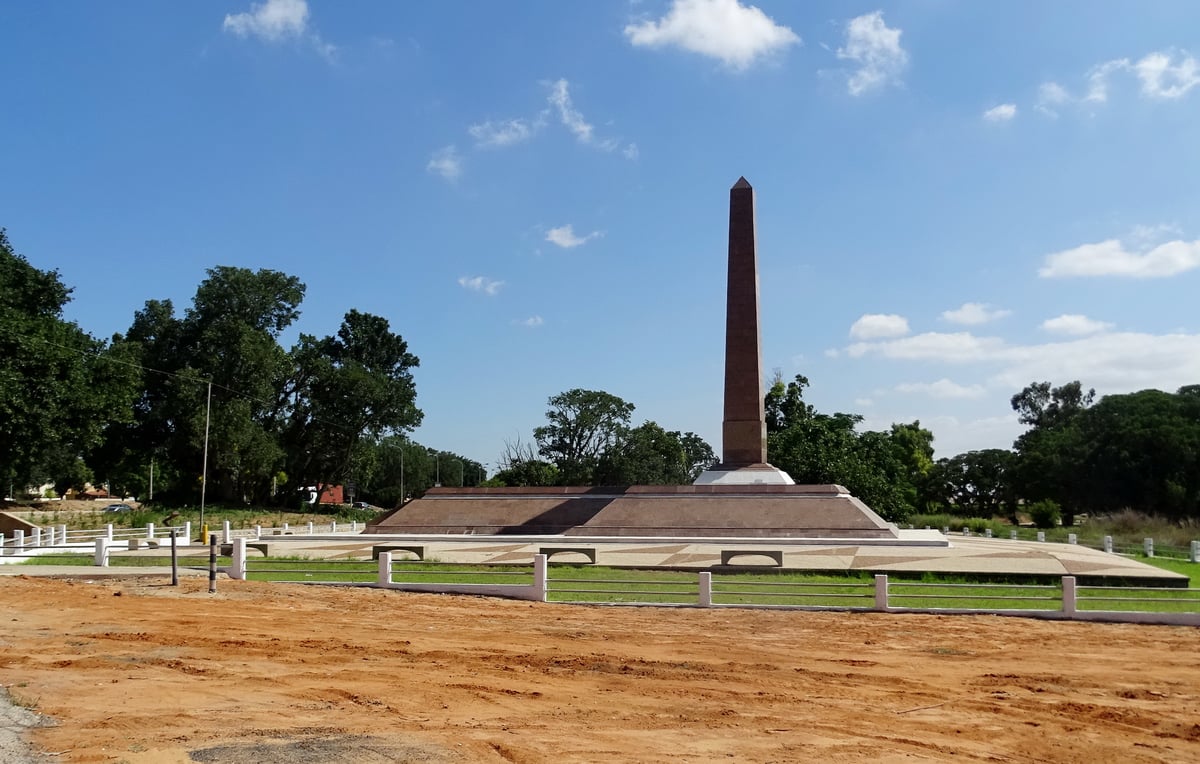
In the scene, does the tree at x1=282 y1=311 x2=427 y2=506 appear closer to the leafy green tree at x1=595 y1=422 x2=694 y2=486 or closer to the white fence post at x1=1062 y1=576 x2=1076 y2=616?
the leafy green tree at x1=595 y1=422 x2=694 y2=486

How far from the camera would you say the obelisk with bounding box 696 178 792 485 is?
96.7 feet

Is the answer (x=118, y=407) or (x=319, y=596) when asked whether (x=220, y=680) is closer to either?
(x=319, y=596)

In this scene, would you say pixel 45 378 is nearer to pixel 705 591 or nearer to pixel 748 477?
pixel 748 477

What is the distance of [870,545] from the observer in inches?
946

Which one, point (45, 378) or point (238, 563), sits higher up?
point (45, 378)

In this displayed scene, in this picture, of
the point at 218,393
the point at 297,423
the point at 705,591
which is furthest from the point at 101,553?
the point at 297,423

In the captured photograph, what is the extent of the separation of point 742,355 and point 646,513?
611 centimetres

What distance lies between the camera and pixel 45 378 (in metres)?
28.4

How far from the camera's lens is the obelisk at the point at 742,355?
96.7 feet

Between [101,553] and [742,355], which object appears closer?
[101,553]

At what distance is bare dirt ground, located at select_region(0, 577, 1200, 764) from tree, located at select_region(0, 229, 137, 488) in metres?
18.3

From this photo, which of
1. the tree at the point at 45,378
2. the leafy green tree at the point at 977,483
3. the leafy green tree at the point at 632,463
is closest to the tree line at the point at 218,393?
the tree at the point at 45,378

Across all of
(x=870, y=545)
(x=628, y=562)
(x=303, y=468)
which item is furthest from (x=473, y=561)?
(x=303, y=468)

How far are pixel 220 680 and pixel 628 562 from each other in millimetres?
12590
